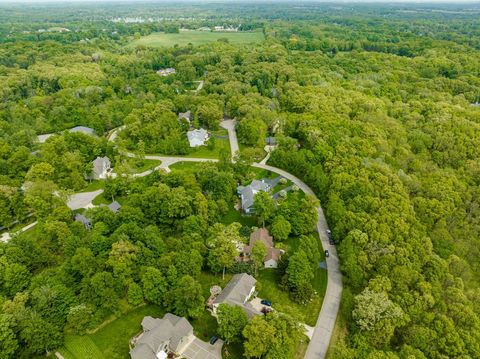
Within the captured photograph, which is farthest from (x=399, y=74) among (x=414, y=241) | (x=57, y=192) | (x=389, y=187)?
(x=57, y=192)

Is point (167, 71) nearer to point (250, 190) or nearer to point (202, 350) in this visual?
point (250, 190)

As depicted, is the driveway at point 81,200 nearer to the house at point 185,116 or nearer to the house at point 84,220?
the house at point 84,220

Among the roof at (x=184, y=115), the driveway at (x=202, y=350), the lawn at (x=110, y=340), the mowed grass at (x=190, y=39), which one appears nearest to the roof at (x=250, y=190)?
the lawn at (x=110, y=340)

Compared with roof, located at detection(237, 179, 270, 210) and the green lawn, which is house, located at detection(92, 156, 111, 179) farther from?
the green lawn

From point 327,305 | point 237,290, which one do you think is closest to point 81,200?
point 237,290

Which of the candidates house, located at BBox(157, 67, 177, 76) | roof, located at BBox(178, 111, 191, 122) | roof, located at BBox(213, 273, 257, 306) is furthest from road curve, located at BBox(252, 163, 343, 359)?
house, located at BBox(157, 67, 177, 76)
